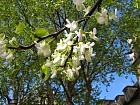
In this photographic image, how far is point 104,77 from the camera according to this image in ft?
95.8

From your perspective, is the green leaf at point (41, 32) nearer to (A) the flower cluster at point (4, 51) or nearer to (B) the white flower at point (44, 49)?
(B) the white flower at point (44, 49)

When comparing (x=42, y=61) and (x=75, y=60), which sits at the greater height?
(x=42, y=61)

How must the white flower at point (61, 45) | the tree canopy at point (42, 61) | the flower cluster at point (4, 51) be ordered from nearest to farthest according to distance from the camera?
the flower cluster at point (4, 51), the white flower at point (61, 45), the tree canopy at point (42, 61)

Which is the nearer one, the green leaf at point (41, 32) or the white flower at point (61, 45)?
the green leaf at point (41, 32)

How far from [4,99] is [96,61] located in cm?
907

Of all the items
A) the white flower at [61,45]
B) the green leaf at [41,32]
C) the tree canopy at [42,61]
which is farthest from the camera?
the tree canopy at [42,61]

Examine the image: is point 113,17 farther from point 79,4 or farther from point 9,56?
point 9,56

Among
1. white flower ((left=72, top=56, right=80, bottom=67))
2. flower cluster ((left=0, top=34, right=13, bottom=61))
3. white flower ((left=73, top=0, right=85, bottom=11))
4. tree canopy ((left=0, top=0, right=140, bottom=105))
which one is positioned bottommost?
white flower ((left=72, top=56, right=80, bottom=67))

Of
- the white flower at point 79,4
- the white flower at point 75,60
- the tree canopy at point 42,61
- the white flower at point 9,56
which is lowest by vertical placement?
the white flower at point 75,60

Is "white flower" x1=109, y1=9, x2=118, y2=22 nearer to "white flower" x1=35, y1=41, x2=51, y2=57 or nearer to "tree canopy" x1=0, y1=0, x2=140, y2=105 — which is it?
"white flower" x1=35, y1=41, x2=51, y2=57

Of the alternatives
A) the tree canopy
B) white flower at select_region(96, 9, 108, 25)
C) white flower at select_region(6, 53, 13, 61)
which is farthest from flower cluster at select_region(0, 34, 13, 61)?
the tree canopy

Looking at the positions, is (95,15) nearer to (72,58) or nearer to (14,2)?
(72,58)

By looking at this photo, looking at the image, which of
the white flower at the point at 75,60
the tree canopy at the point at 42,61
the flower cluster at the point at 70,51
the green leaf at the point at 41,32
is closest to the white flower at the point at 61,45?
the flower cluster at the point at 70,51

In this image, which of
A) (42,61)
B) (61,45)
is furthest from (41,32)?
(42,61)
